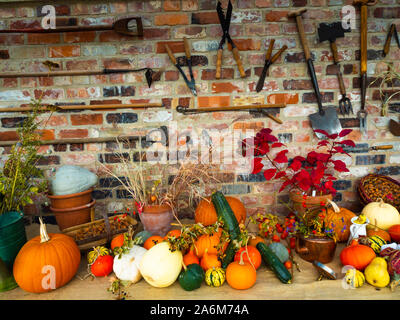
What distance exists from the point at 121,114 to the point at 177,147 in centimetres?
43

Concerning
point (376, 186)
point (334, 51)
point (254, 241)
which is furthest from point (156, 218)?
point (334, 51)

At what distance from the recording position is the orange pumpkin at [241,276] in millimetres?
1127

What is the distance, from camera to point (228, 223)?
1357 mm

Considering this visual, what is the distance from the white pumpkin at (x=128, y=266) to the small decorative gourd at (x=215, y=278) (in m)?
0.32

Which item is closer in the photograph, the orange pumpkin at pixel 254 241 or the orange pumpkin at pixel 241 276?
the orange pumpkin at pixel 241 276

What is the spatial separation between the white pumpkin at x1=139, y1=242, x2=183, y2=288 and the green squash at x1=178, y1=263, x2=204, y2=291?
4 centimetres

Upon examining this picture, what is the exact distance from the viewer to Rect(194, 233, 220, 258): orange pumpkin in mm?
1307

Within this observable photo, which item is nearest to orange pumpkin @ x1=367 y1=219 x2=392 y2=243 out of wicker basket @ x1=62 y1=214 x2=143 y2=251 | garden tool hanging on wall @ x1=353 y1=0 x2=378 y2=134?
garden tool hanging on wall @ x1=353 y1=0 x2=378 y2=134

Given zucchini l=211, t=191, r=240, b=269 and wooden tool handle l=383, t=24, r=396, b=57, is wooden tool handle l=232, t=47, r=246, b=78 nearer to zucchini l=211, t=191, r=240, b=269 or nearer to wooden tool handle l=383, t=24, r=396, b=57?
zucchini l=211, t=191, r=240, b=269

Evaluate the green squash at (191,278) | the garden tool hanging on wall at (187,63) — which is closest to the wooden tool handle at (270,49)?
the garden tool hanging on wall at (187,63)

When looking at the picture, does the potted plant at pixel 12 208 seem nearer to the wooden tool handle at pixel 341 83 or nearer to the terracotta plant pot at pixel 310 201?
the terracotta plant pot at pixel 310 201

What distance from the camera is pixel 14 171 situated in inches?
54.2

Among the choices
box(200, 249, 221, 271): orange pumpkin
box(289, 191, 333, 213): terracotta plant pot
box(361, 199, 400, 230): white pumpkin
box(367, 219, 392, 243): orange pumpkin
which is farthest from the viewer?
box(289, 191, 333, 213): terracotta plant pot

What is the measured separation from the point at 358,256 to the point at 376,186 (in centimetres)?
74
